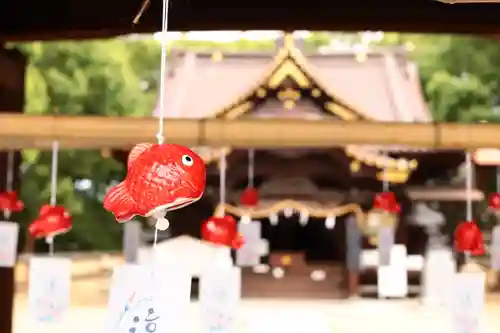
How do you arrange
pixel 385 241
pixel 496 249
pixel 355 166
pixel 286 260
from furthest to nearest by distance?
1. pixel 286 260
2. pixel 355 166
3. pixel 385 241
4. pixel 496 249

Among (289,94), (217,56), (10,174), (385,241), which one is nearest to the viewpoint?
(10,174)

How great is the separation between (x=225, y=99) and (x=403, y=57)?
9.21 ft

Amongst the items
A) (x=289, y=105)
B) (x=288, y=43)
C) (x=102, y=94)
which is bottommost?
(x=289, y=105)

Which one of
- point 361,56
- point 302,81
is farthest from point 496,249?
point 361,56

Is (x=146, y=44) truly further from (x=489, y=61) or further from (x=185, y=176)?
(x=185, y=176)

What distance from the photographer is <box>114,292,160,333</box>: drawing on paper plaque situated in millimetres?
1261

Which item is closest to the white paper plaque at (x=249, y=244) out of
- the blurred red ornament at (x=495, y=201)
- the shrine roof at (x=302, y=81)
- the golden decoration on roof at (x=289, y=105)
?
the blurred red ornament at (x=495, y=201)

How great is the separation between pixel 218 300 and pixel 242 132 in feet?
2.55

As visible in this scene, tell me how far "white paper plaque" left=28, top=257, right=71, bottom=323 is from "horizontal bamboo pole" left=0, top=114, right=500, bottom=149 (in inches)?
22.1

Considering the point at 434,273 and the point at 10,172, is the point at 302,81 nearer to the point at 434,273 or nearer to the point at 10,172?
the point at 434,273

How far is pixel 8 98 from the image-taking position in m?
2.22

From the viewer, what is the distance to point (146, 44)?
33.5 ft

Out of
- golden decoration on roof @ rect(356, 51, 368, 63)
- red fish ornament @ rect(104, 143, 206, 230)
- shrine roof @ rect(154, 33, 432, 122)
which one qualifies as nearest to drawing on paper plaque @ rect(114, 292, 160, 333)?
red fish ornament @ rect(104, 143, 206, 230)

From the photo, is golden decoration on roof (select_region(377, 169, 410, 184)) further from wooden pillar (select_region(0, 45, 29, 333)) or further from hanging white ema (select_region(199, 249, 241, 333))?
wooden pillar (select_region(0, 45, 29, 333))
